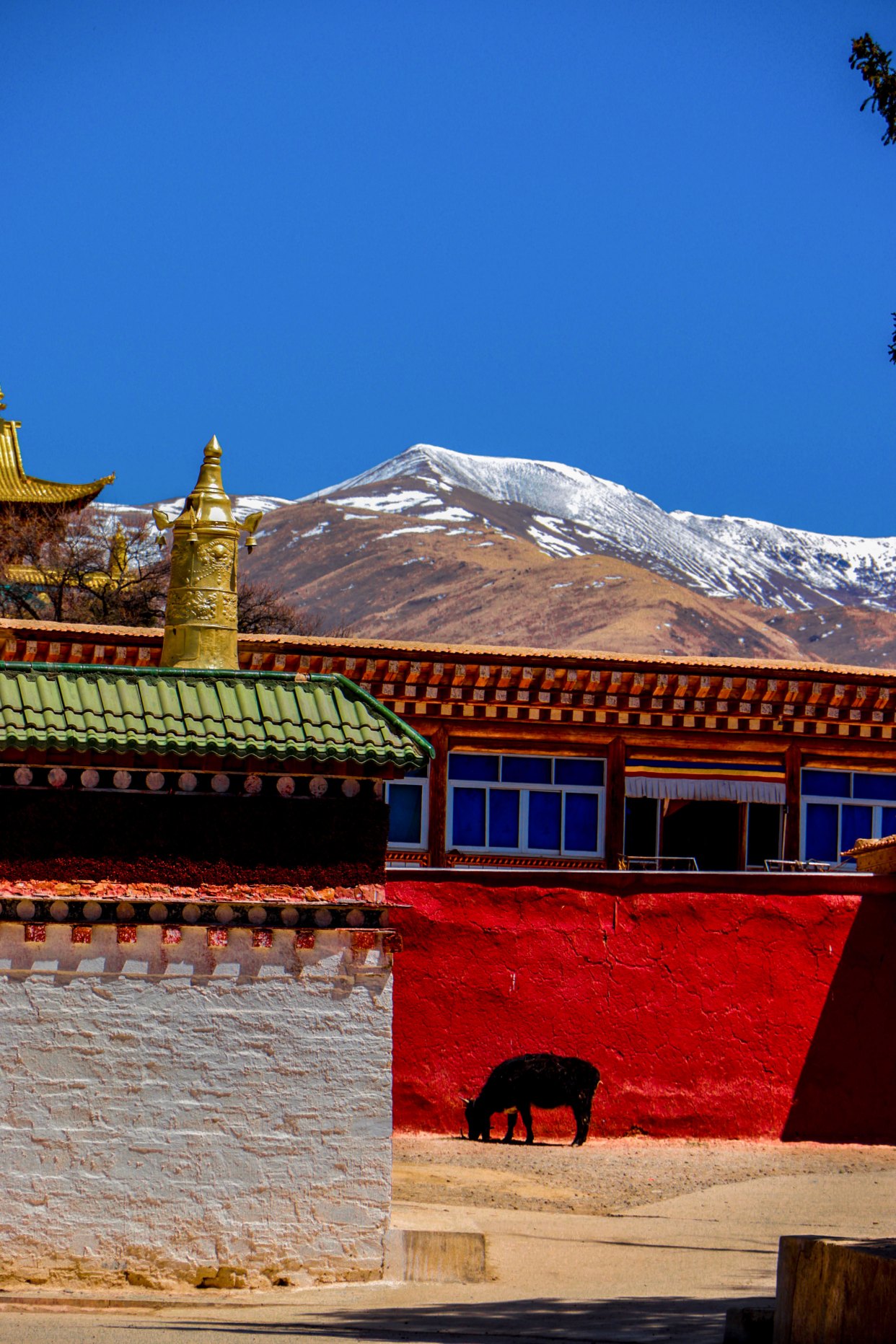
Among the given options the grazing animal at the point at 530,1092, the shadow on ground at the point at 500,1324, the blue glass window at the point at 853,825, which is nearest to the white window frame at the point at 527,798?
the blue glass window at the point at 853,825

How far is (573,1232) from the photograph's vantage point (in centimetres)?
1453

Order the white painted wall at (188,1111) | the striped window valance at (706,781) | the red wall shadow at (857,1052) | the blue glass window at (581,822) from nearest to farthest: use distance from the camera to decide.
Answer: the white painted wall at (188,1111) < the red wall shadow at (857,1052) < the blue glass window at (581,822) < the striped window valance at (706,781)

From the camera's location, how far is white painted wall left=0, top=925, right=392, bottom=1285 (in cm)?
1205

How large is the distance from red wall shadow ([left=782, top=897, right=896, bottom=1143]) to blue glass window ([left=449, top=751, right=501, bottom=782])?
4.98 m

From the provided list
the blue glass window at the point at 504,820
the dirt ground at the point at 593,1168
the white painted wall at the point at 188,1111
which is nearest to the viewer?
the white painted wall at the point at 188,1111

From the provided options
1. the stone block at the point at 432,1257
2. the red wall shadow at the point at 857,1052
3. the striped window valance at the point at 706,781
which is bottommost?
the stone block at the point at 432,1257

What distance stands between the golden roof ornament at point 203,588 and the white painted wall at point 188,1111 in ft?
13.2

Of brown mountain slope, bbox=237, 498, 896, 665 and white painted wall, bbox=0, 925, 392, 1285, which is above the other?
brown mountain slope, bbox=237, 498, 896, 665

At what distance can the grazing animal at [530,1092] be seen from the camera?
17.7 meters

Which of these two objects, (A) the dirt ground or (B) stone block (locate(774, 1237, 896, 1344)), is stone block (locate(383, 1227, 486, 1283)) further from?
(B) stone block (locate(774, 1237, 896, 1344))

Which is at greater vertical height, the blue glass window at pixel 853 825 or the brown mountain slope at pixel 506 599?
the brown mountain slope at pixel 506 599

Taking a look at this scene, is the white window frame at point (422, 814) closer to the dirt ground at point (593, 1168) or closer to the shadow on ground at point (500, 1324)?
the dirt ground at point (593, 1168)

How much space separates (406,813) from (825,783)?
523 cm

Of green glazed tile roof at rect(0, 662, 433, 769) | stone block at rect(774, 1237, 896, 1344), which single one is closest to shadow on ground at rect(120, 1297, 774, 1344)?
stone block at rect(774, 1237, 896, 1344)
